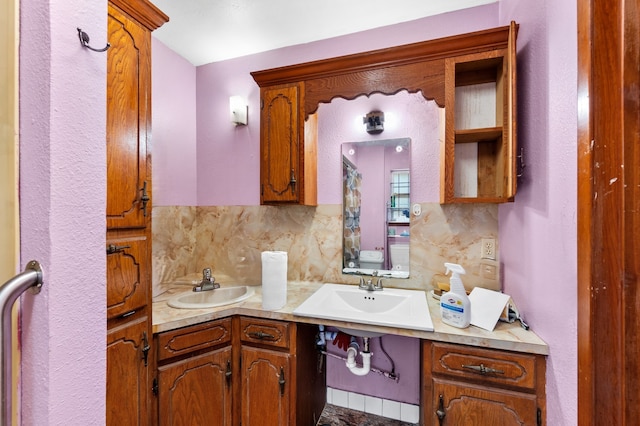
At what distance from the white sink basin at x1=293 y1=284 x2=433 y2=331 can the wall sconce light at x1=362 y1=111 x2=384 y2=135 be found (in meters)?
1.07

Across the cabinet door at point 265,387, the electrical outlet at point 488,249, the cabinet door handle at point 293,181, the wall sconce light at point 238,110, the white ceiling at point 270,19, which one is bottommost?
the cabinet door at point 265,387

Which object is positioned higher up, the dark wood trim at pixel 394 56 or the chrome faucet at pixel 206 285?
the dark wood trim at pixel 394 56

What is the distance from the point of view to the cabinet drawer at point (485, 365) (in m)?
1.09

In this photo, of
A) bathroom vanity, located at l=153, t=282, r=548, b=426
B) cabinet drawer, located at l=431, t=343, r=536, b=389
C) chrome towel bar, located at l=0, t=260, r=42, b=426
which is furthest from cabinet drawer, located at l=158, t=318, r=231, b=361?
cabinet drawer, located at l=431, t=343, r=536, b=389

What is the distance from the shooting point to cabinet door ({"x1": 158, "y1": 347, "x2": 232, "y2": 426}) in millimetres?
1337

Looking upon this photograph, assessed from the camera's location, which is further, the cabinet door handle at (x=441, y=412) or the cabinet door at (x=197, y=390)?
the cabinet door at (x=197, y=390)

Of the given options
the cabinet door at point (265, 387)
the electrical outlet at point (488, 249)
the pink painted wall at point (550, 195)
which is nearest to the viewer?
the pink painted wall at point (550, 195)

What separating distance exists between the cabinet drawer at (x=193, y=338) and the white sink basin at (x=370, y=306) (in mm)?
437

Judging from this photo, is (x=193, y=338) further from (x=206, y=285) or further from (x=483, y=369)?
(x=483, y=369)

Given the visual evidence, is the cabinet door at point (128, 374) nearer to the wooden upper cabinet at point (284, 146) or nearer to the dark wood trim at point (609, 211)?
the wooden upper cabinet at point (284, 146)

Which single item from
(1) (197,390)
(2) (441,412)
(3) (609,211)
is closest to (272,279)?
(1) (197,390)

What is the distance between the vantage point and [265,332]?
147 centimetres

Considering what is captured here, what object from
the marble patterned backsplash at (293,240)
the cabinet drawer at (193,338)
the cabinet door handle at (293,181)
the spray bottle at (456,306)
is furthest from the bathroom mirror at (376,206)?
the cabinet drawer at (193,338)

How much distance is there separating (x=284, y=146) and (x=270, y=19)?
0.85 meters
